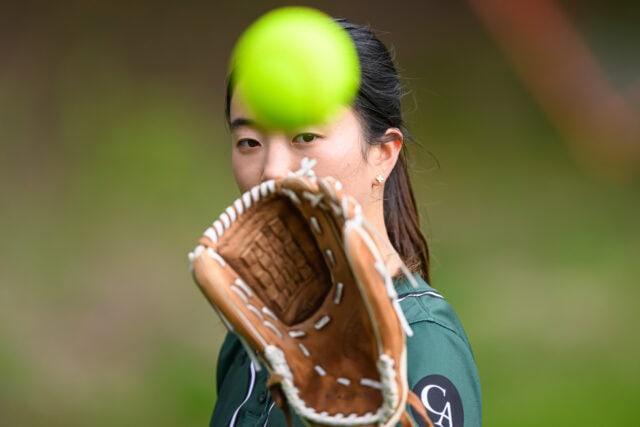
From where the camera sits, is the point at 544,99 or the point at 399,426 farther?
the point at 544,99

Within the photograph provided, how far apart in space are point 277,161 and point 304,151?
4 centimetres

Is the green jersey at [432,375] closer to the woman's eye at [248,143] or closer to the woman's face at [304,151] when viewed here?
the woman's face at [304,151]

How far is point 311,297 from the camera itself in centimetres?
119

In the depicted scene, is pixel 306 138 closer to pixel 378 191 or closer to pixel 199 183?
pixel 378 191

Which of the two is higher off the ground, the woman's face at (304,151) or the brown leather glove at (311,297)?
the woman's face at (304,151)

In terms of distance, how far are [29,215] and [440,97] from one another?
5.10 ft

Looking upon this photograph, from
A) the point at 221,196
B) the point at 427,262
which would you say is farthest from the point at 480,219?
the point at 427,262

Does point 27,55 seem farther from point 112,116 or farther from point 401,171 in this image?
point 401,171

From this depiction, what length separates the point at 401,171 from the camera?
148 centimetres

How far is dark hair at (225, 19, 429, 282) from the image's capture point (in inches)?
52.2

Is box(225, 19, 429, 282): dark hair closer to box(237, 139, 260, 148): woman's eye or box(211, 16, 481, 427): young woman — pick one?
box(211, 16, 481, 427): young woman

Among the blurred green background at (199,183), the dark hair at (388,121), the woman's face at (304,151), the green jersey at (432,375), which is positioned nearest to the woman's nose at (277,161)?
the woman's face at (304,151)

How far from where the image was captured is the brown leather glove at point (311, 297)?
1.01 meters

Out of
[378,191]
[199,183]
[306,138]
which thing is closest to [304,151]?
[306,138]
